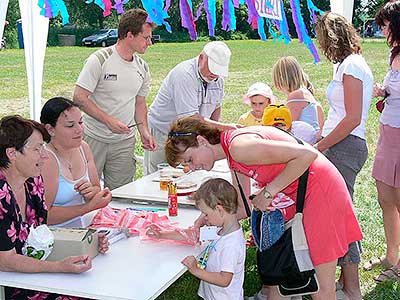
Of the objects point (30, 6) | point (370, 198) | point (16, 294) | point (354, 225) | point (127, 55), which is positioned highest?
point (30, 6)

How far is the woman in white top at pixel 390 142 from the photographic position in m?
3.38

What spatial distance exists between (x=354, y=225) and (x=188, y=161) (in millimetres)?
745

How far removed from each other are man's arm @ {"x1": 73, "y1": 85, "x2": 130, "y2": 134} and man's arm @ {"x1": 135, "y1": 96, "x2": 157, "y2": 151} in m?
0.24

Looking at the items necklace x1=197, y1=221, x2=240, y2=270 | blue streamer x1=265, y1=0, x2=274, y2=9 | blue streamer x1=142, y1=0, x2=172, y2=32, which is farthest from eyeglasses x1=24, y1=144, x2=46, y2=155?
blue streamer x1=265, y1=0, x2=274, y2=9

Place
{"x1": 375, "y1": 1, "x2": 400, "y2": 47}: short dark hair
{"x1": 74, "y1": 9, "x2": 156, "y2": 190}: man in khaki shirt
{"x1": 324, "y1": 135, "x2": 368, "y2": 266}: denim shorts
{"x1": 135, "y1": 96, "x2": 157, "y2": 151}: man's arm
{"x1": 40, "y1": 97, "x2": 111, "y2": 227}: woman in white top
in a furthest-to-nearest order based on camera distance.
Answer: {"x1": 135, "y1": 96, "x2": 157, "y2": 151}: man's arm
{"x1": 74, "y1": 9, "x2": 156, "y2": 190}: man in khaki shirt
{"x1": 375, "y1": 1, "x2": 400, "y2": 47}: short dark hair
{"x1": 324, "y1": 135, "x2": 368, "y2": 266}: denim shorts
{"x1": 40, "y1": 97, "x2": 111, "y2": 227}: woman in white top

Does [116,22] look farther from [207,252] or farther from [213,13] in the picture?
[207,252]

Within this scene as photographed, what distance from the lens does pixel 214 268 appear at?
2.27 meters

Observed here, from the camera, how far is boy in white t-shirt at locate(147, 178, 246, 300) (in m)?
2.25

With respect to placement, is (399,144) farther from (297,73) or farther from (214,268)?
(214,268)

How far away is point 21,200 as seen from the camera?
2.36m

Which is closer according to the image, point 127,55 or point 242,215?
point 242,215

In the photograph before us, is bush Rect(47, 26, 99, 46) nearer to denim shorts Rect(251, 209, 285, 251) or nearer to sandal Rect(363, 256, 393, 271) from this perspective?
sandal Rect(363, 256, 393, 271)

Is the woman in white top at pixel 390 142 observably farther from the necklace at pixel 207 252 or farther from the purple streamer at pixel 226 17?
the necklace at pixel 207 252

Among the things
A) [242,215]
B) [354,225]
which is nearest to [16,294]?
[242,215]
